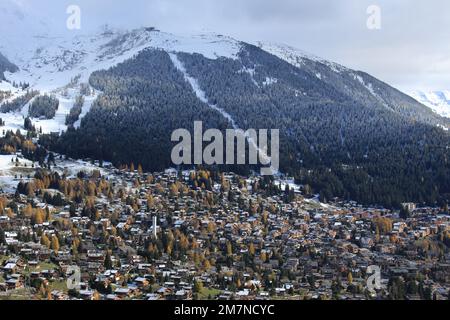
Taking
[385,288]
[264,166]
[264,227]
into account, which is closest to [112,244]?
[264,227]

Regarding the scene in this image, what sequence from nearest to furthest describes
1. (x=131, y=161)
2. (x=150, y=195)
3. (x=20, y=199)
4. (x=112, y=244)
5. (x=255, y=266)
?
(x=255, y=266) < (x=112, y=244) < (x=20, y=199) < (x=150, y=195) < (x=131, y=161)

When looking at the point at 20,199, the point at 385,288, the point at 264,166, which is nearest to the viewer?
the point at 385,288
